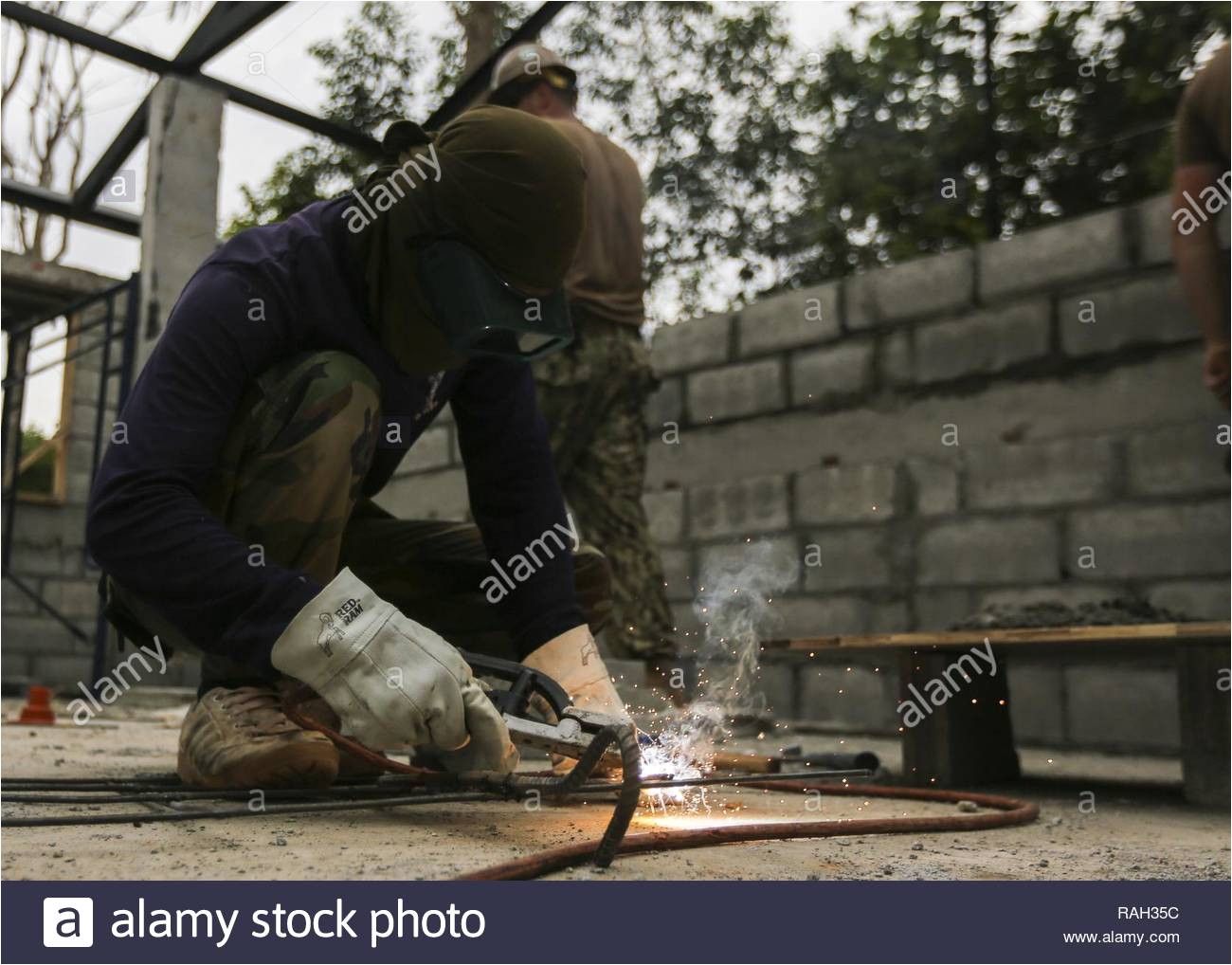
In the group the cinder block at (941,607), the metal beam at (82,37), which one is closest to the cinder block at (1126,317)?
the cinder block at (941,607)

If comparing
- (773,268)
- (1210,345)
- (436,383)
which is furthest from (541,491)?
(773,268)

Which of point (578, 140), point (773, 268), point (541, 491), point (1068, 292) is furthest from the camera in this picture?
point (773, 268)

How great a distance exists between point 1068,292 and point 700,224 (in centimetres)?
706

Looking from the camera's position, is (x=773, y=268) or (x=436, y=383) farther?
(x=773, y=268)

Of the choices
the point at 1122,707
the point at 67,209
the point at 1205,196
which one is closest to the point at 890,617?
the point at 1122,707

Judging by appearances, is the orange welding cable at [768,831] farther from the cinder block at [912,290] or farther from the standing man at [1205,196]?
the cinder block at [912,290]

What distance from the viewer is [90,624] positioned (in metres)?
7.17

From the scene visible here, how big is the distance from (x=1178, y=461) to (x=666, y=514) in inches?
74.1

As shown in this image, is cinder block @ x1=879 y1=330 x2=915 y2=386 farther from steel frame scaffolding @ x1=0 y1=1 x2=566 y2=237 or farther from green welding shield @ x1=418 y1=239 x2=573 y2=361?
green welding shield @ x1=418 y1=239 x2=573 y2=361

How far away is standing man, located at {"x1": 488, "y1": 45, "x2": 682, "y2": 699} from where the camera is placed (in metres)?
3.38

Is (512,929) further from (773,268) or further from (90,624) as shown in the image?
(773,268)

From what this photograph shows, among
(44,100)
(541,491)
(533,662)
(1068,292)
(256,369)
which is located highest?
(44,100)

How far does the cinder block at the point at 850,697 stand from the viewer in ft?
12.5

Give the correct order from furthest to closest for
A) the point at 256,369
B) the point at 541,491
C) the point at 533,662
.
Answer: the point at 541,491, the point at 533,662, the point at 256,369
